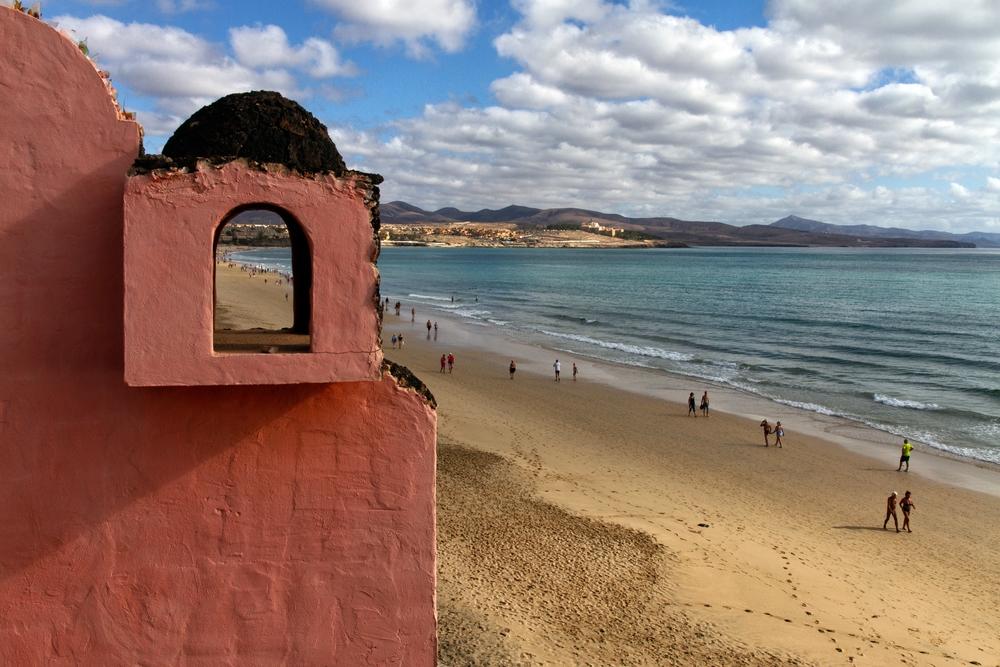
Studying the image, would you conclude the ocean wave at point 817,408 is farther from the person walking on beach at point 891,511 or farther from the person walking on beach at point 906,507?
the person walking on beach at point 906,507

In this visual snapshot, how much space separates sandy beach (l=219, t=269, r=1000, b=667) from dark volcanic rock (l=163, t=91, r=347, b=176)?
239 inches

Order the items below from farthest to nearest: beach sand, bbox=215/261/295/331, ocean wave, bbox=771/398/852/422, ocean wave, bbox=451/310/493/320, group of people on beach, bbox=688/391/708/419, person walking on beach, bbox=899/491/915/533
Answer: ocean wave, bbox=451/310/493/320 → beach sand, bbox=215/261/295/331 → ocean wave, bbox=771/398/852/422 → group of people on beach, bbox=688/391/708/419 → person walking on beach, bbox=899/491/915/533

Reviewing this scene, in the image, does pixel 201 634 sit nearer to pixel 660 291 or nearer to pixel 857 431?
pixel 857 431

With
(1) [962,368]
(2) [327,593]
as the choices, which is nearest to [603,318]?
(1) [962,368]

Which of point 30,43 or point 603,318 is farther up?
point 30,43

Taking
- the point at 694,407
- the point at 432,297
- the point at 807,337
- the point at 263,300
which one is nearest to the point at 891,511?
the point at 694,407

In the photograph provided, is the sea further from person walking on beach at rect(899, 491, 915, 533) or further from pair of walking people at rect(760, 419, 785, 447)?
person walking on beach at rect(899, 491, 915, 533)

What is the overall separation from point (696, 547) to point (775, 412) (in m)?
13.8

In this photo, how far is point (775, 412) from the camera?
25.6 meters

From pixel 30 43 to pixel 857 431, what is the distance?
2422 cm

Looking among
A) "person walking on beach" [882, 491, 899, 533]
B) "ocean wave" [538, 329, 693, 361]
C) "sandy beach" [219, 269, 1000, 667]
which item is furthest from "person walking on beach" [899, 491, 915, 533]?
"ocean wave" [538, 329, 693, 361]

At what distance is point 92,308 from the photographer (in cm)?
457

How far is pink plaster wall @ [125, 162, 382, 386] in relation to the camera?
423cm

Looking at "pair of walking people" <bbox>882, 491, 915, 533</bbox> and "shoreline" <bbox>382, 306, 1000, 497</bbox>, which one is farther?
"shoreline" <bbox>382, 306, 1000, 497</bbox>
